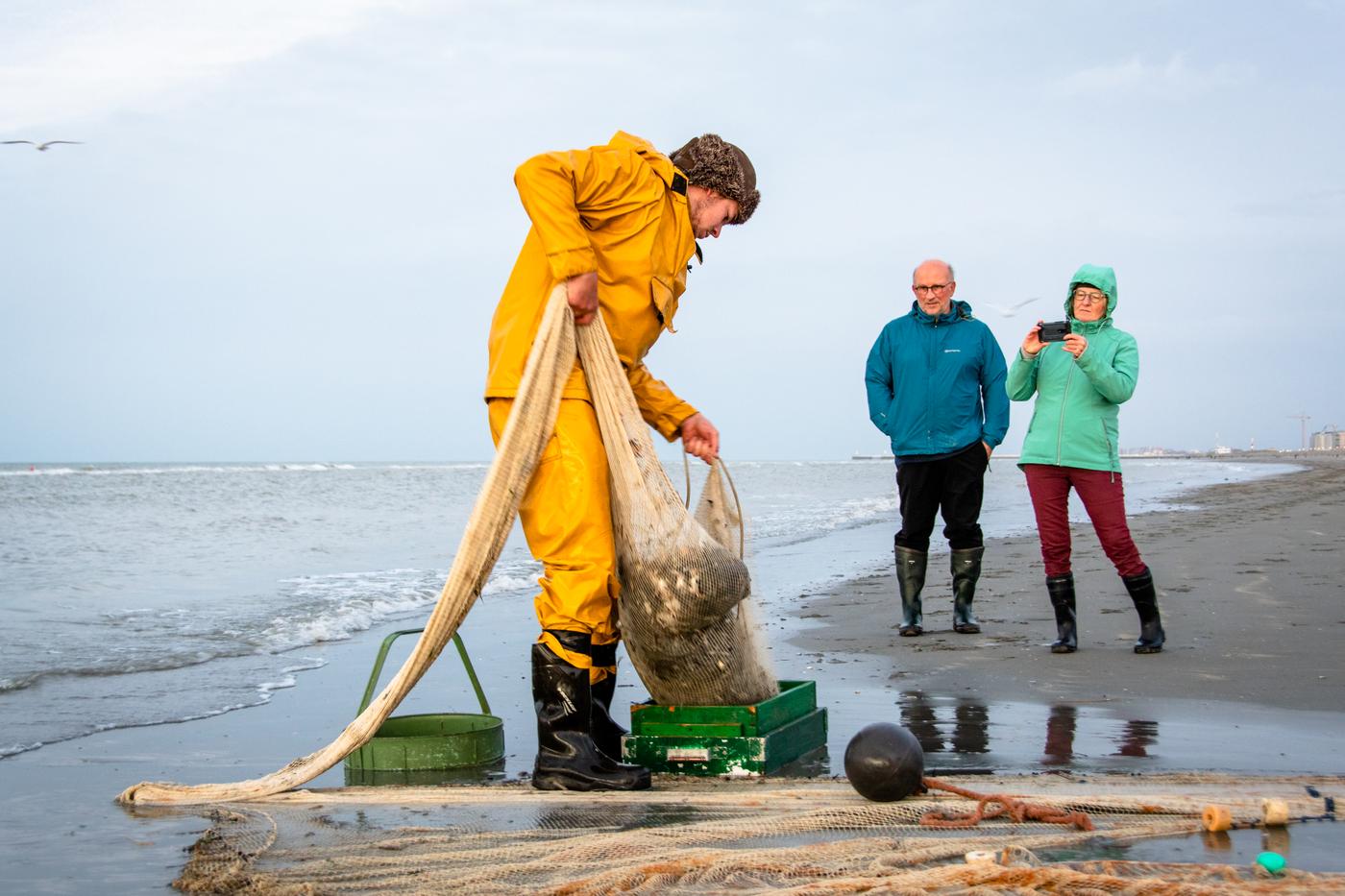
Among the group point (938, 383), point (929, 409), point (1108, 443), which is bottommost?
point (1108, 443)

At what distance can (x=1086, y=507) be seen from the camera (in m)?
6.60

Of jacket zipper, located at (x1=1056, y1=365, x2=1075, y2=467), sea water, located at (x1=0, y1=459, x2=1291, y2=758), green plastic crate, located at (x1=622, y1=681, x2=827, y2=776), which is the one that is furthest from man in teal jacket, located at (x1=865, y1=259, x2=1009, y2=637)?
green plastic crate, located at (x1=622, y1=681, x2=827, y2=776)

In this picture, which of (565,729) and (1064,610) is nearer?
(565,729)

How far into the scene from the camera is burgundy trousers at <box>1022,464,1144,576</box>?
649cm

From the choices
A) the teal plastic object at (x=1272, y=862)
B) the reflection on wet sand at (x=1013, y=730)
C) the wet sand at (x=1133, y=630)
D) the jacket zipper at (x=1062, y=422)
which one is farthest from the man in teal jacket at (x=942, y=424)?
the teal plastic object at (x=1272, y=862)

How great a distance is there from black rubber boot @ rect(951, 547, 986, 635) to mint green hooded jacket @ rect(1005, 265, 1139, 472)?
986 millimetres

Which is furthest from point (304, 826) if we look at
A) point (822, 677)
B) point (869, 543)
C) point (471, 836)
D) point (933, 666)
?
point (869, 543)

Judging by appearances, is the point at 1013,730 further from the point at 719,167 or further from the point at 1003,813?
the point at 719,167

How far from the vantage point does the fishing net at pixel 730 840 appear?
2618 millimetres

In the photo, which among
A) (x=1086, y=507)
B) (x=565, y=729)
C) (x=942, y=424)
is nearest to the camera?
(x=565, y=729)

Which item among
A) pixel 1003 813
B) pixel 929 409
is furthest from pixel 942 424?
pixel 1003 813

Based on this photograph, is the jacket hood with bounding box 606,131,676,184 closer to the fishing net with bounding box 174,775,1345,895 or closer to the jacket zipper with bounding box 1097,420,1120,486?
the fishing net with bounding box 174,775,1345,895

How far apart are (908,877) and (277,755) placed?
282 cm

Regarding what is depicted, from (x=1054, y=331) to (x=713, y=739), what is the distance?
3.44 m
